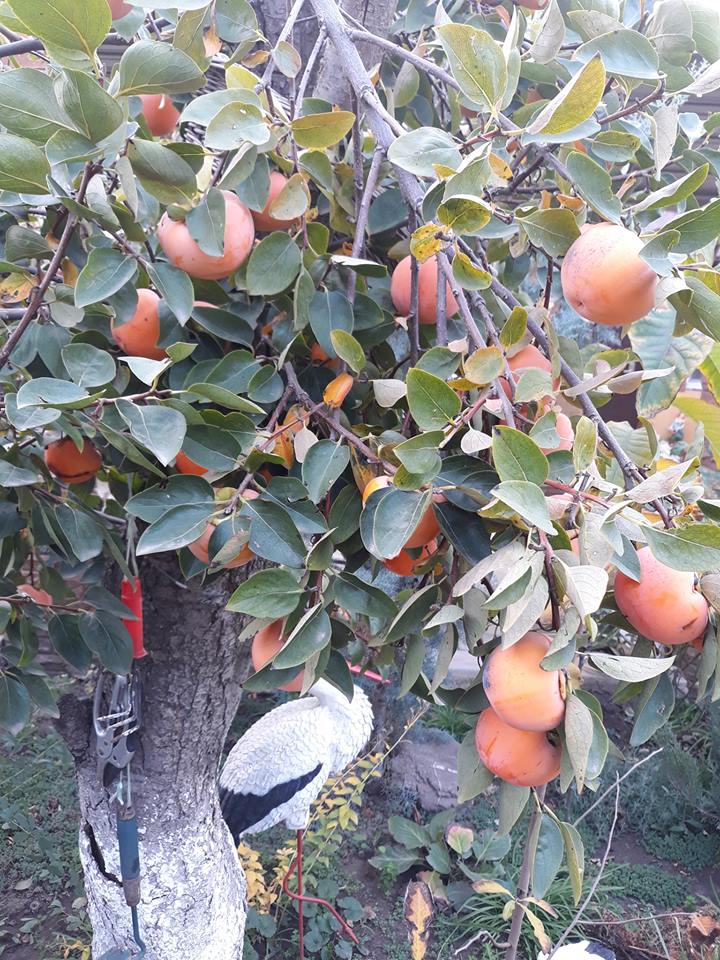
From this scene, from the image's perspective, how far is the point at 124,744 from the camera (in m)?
0.88

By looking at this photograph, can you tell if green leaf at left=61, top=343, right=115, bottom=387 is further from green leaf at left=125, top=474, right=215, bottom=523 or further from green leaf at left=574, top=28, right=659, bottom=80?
green leaf at left=574, top=28, right=659, bottom=80

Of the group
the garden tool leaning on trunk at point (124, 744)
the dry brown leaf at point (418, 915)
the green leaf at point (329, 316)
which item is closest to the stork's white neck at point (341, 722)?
the dry brown leaf at point (418, 915)

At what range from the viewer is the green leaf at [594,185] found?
1.40ft

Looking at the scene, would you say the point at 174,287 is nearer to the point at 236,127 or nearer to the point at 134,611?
the point at 236,127

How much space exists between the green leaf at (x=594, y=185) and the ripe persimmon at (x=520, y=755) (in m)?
0.31

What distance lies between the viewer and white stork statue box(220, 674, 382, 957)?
1440 mm

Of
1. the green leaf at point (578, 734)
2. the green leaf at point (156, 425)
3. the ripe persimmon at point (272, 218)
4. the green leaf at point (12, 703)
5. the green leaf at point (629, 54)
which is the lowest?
the green leaf at point (12, 703)

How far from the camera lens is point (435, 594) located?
1.60ft

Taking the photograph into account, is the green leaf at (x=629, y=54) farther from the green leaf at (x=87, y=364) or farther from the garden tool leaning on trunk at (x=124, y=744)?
the garden tool leaning on trunk at (x=124, y=744)

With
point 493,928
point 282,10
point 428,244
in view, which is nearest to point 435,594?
point 428,244

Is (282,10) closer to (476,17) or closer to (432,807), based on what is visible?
(476,17)

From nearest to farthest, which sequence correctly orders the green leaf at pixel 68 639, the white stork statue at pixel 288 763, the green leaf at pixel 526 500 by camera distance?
1. the green leaf at pixel 526 500
2. the green leaf at pixel 68 639
3. the white stork statue at pixel 288 763

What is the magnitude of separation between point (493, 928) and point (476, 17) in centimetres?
194

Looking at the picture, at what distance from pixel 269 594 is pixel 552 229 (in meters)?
0.31
